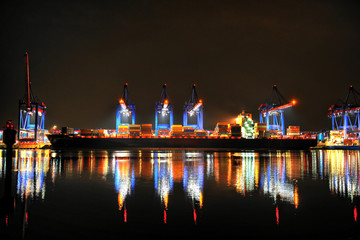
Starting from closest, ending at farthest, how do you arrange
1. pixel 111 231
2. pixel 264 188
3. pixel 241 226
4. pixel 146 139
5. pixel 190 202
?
pixel 111 231, pixel 241 226, pixel 190 202, pixel 264 188, pixel 146 139

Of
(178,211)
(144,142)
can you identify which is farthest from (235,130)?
(178,211)

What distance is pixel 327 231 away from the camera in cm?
446

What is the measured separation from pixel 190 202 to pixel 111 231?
8.45ft

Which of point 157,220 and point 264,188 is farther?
point 264,188

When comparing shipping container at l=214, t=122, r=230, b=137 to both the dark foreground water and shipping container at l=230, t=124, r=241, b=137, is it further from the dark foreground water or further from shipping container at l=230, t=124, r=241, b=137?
the dark foreground water

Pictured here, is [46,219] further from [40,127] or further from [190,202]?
[40,127]

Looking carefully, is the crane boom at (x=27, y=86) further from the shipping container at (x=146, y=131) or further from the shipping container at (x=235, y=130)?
the shipping container at (x=235, y=130)

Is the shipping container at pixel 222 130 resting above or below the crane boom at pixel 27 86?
below

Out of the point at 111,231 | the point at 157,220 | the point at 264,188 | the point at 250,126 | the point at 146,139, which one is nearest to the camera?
the point at 111,231

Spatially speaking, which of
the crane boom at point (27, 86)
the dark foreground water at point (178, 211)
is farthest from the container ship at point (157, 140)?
the dark foreground water at point (178, 211)

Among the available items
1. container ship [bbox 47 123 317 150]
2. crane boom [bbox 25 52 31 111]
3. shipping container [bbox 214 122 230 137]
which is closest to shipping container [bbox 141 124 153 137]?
container ship [bbox 47 123 317 150]

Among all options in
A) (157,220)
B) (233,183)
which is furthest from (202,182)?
(157,220)

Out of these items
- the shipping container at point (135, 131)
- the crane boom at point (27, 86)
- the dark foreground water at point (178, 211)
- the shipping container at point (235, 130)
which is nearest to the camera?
the dark foreground water at point (178, 211)

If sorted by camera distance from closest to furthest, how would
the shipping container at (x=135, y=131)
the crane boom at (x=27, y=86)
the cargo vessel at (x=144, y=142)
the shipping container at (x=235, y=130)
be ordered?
the cargo vessel at (x=144, y=142), the shipping container at (x=135, y=131), the shipping container at (x=235, y=130), the crane boom at (x=27, y=86)
